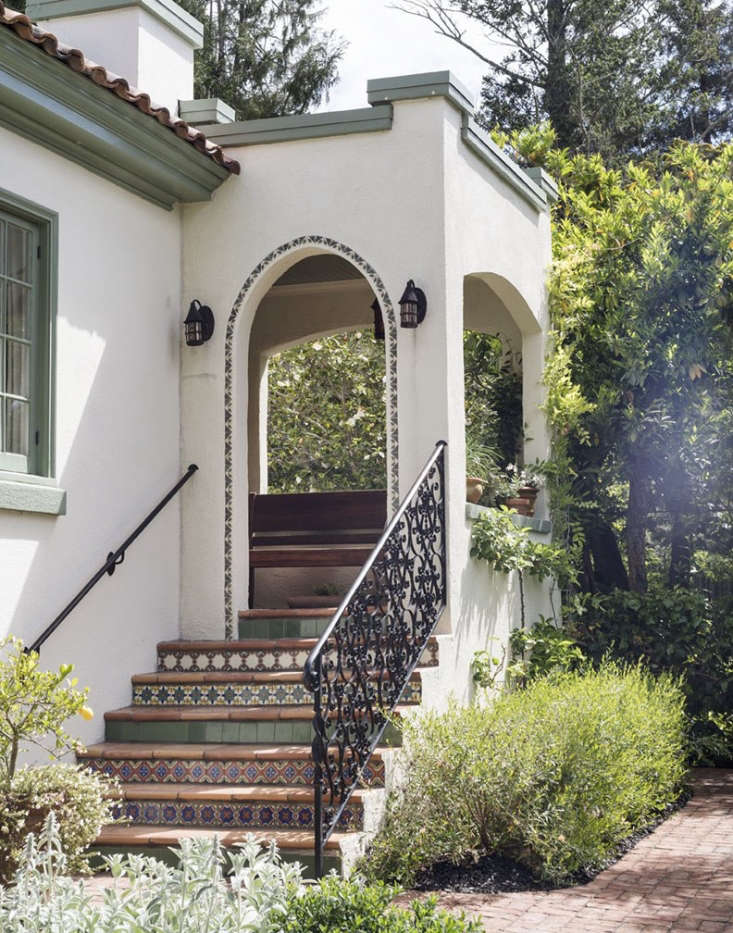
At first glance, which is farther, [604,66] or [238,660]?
[604,66]

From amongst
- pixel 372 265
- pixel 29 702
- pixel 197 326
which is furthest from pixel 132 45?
pixel 29 702

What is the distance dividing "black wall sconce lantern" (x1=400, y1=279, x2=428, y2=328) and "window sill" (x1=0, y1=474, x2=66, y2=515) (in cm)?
258

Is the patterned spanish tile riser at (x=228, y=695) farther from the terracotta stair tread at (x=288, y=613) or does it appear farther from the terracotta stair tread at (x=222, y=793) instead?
the terracotta stair tread at (x=222, y=793)

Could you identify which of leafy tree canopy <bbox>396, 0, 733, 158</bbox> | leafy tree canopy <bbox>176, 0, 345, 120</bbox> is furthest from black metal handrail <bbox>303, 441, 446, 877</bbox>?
leafy tree canopy <bbox>396, 0, 733, 158</bbox>

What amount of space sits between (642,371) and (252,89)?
38.3 ft

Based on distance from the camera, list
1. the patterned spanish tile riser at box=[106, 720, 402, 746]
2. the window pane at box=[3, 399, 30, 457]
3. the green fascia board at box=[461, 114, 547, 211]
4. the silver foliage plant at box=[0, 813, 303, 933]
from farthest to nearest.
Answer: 1. the green fascia board at box=[461, 114, 547, 211]
2. the patterned spanish tile riser at box=[106, 720, 402, 746]
3. the window pane at box=[3, 399, 30, 457]
4. the silver foliage plant at box=[0, 813, 303, 933]

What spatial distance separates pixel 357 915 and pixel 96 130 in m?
5.31

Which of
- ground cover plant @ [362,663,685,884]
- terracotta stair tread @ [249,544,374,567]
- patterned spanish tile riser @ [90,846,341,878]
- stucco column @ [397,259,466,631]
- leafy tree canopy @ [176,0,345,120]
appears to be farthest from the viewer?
leafy tree canopy @ [176,0,345,120]

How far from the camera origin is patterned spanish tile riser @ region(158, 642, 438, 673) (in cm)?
828

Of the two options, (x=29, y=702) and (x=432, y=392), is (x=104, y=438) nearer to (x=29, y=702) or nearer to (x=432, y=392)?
(x=432, y=392)

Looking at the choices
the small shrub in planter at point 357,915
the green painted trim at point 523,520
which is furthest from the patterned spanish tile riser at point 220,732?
the small shrub in planter at point 357,915

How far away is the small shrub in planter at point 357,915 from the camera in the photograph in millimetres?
4105

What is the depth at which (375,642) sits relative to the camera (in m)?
7.50

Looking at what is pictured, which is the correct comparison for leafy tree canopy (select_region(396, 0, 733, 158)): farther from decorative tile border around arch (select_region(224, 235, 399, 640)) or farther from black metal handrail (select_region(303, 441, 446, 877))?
black metal handrail (select_region(303, 441, 446, 877))
